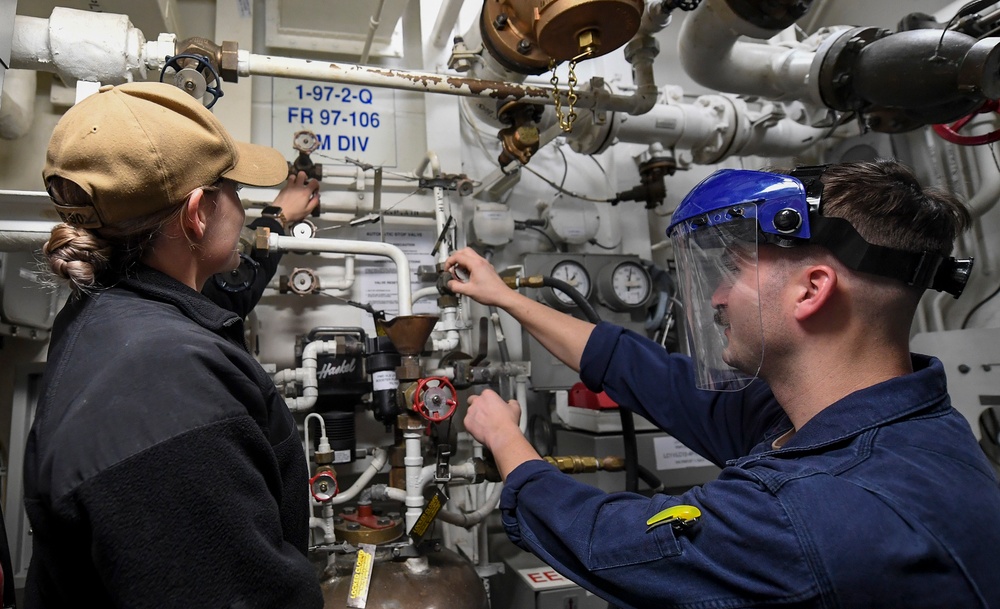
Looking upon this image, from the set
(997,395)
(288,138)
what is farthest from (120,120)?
(997,395)

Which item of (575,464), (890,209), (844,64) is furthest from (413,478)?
(844,64)

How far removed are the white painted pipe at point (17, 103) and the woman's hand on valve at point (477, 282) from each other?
4.07 feet

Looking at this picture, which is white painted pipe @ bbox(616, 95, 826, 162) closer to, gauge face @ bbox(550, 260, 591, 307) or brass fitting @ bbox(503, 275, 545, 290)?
gauge face @ bbox(550, 260, 591, 307)

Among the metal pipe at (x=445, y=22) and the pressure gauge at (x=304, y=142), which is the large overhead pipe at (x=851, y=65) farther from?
the pressure gauge at (x=304, y=142)

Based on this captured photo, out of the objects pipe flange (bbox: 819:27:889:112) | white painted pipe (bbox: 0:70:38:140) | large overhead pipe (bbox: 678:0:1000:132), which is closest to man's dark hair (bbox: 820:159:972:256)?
large overhead pipe (bbox: 678:0:1000:132)

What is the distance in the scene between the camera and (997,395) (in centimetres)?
155

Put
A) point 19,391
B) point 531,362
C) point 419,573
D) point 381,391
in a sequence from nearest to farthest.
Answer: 1. point 419,573
2. point 381,391
3. point 19,391
4. point 531,362

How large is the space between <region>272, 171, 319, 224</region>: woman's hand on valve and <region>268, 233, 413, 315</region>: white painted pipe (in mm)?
118

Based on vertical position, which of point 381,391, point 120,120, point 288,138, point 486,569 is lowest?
point 486,569

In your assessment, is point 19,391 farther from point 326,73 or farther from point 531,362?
point 531,362

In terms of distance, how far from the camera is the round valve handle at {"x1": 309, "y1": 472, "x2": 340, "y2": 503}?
4.55 feet

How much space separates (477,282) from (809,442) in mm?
853

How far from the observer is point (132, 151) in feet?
2.13

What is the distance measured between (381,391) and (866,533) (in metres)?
1.16
